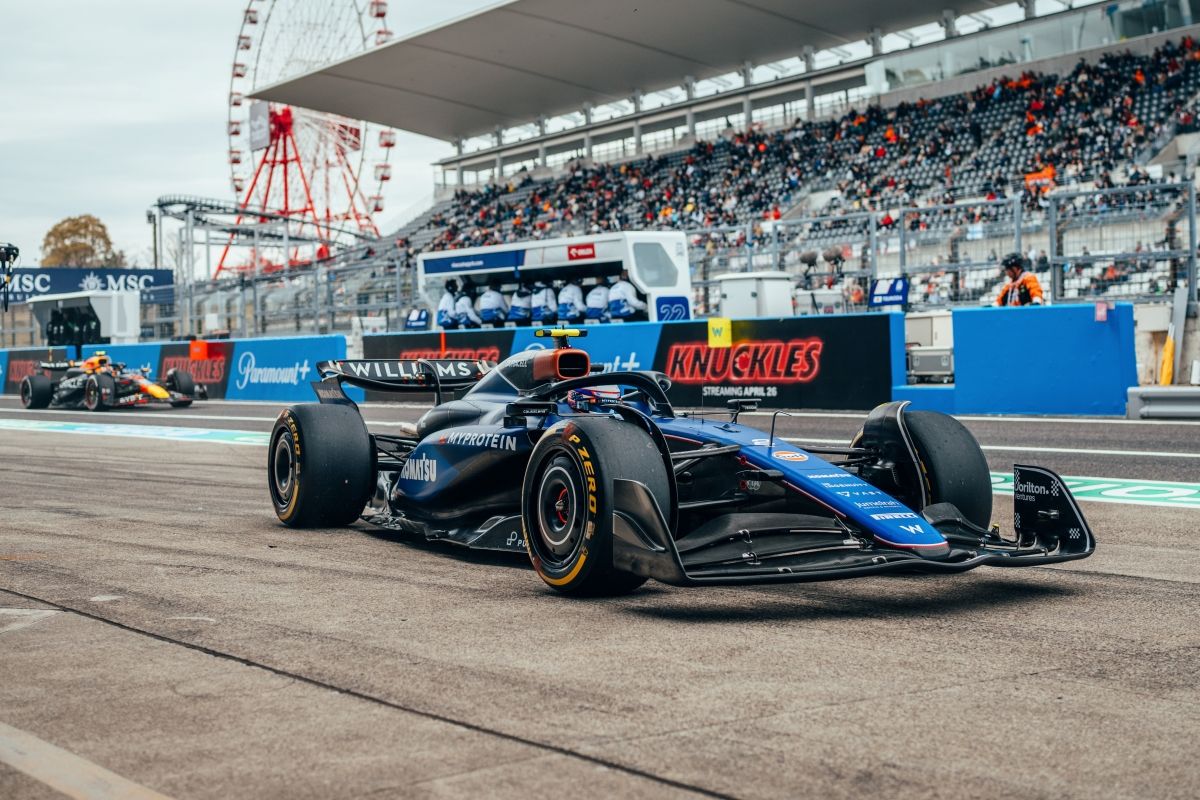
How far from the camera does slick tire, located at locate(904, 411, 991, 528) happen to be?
235 inches

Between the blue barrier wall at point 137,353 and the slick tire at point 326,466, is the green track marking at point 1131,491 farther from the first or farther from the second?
the blue barrier wall at point 137,353

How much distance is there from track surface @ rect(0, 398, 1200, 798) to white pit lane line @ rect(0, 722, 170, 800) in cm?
3

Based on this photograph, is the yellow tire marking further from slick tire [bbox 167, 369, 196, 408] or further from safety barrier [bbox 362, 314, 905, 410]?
slick tire [bbox 167, 369, 196, 408]

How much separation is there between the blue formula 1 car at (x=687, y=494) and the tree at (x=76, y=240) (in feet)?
345

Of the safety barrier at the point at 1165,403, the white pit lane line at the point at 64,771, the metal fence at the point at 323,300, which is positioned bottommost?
the white pit lane line at the point at 64,771

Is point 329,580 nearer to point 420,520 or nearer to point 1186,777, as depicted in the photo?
point 420,520

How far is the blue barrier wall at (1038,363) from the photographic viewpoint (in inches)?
597

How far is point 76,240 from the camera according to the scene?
103562 millimetres

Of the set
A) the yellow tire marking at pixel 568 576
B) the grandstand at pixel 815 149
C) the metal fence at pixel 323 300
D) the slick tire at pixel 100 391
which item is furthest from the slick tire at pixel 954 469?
→ the metal fence at pixel 323 300

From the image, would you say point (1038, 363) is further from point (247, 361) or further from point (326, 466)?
point (247, 361)

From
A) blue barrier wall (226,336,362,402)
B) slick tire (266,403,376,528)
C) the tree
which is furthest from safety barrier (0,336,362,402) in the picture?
the tree

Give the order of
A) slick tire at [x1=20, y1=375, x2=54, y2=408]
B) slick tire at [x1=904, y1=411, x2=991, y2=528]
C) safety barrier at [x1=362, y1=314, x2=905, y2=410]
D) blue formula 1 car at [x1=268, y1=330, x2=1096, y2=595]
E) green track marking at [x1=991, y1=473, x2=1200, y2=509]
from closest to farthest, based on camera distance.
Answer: blue formula 1 car at [x1=268, y1=330, x2=1096, y2=595]
slick tire at [x1=904, y1=411, x2=991, y2=528]
green track marking at [x1=991, y1=473, x2=1200, y2=509]
safety barrier at [x1=362, y1=314, x2=905, y2=410]
slick tire at [x1=20, y1=375, x2=54, y2=408]

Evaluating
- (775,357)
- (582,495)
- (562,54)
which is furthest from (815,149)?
(582,495)

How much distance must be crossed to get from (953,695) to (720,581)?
120cm
